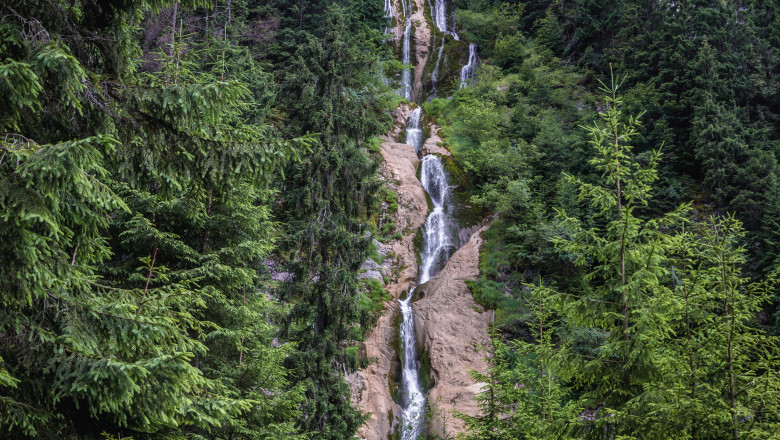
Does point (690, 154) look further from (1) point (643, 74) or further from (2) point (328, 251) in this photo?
(2) point (328, 251)

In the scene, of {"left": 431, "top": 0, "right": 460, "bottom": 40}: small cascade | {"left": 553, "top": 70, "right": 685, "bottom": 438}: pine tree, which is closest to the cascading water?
{"left": 431, "top": 0, "right": 460, "bottom": 40}: small cascade

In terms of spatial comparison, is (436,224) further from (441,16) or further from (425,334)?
(441,16)

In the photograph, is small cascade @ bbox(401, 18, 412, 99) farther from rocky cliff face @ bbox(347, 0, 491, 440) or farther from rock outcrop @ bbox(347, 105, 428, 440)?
rocky cliff face @ bbox(347, 0, 491, 440)

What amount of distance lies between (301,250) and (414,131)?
20559 millimetres

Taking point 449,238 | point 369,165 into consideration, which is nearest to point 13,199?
point 369,165

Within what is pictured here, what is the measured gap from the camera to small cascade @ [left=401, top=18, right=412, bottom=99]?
3447 centimetres

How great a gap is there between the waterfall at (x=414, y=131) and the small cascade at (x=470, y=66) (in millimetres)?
4702

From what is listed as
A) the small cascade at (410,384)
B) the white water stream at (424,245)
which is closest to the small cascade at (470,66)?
the white water stream at (424,245)

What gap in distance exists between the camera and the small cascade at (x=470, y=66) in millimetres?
34275

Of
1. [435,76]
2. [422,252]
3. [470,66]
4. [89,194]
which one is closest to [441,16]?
[470,66]

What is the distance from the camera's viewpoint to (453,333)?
18.0 m

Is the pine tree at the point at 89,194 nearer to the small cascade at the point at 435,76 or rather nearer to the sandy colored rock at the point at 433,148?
the sandy colored rock at the point at 433,148

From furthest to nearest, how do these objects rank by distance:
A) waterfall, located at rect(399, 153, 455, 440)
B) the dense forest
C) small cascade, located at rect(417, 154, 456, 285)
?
small cascade, located at rect(417, 154, 456, 285)
waterfall, located at rect(399, 153, 455, 440)
the dense forest

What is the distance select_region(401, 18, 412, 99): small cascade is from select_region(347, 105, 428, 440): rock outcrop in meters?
5.55
